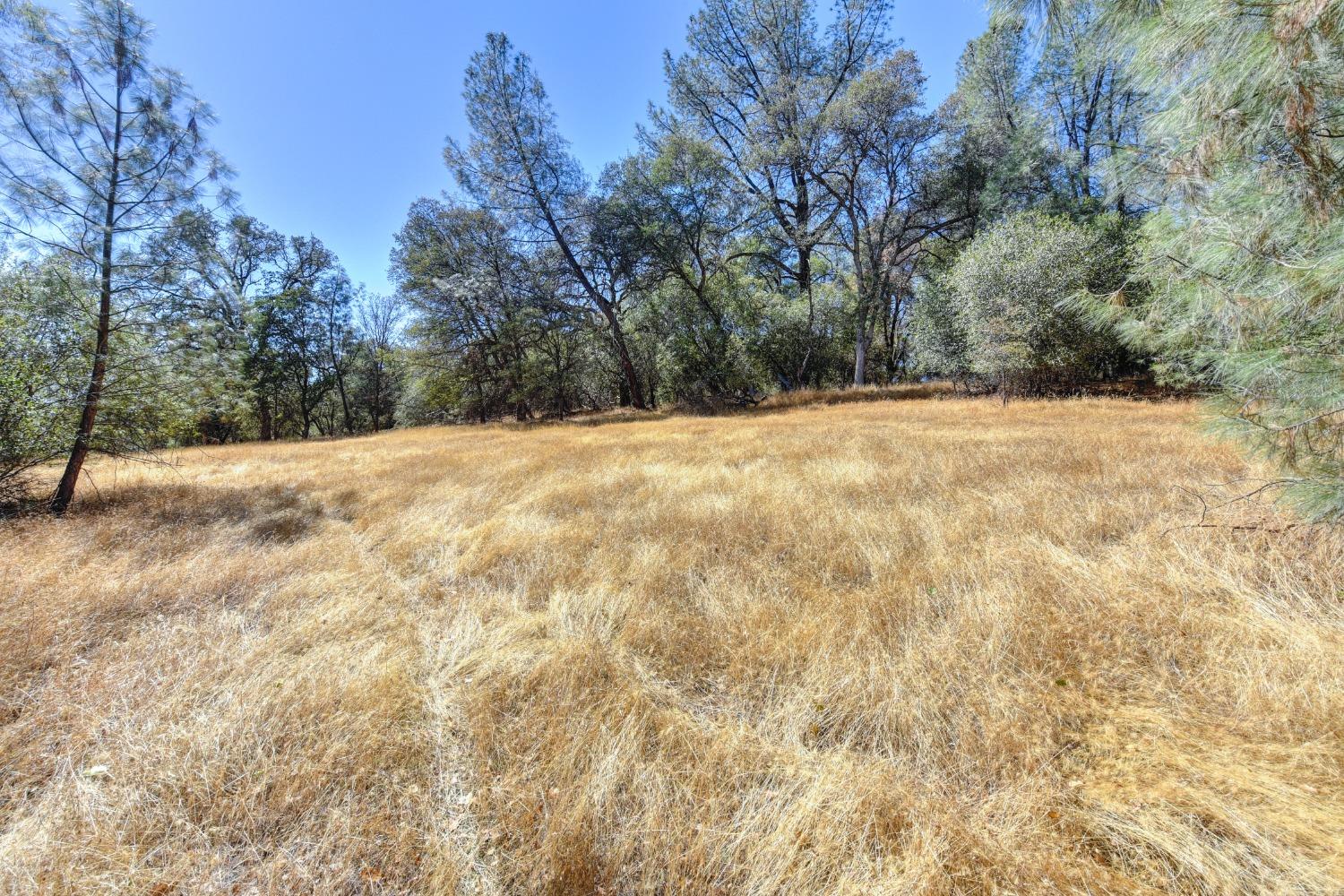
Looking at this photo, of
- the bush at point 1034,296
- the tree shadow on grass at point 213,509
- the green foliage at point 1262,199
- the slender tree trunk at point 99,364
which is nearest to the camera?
the green foliage at point 1262,199

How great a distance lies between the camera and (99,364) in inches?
211

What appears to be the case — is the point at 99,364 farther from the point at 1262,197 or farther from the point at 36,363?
the point at 1262,197

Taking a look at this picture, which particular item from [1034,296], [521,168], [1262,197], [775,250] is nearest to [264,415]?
[521,168]

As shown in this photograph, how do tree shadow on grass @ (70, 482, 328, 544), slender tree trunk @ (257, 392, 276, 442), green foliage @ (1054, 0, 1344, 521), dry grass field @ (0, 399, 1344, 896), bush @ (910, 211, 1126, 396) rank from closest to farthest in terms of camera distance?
dry grass field @ (0, 399, 1344, 896) → green foliage @ (1054, 0, 1344, 521) → tree shadow on grass @ (70, 482, 328, 544) → bush @ (910, 211, 1126, 396) → slender tree trunk @ (257, 392, 276, 442)

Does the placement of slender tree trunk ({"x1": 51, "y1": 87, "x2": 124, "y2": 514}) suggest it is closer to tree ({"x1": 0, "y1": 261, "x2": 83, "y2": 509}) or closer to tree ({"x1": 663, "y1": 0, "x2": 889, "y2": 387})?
tree ({"x1": 0, "y1": 261, "x2": 83, "y2": 509})

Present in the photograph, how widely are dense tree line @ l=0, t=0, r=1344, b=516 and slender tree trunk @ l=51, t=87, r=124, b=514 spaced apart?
0.03 metres

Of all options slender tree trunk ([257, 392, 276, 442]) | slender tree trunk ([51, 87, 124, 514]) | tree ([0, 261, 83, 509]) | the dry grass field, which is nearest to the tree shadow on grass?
slender tree trunk ([51, 87, 124, 514])

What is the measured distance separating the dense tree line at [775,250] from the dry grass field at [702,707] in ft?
4.70

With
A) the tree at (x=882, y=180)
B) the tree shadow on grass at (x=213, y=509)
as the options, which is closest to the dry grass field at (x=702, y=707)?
the tree shadow on grass at (x=213, y=509)

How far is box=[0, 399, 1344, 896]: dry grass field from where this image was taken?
4.29 feet

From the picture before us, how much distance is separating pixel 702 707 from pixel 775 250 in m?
22.4

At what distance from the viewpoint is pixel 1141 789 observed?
1417 mm

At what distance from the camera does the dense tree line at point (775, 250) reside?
251cm

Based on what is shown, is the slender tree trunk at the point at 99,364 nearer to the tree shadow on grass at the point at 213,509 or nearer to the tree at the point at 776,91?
the tree shadow on grass at the point at 213,509
